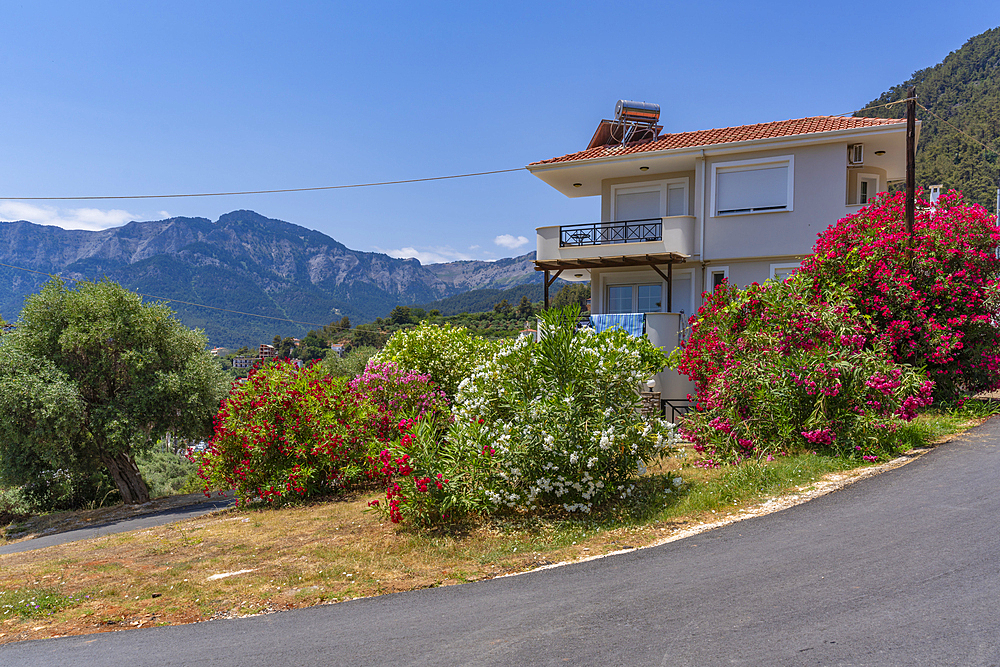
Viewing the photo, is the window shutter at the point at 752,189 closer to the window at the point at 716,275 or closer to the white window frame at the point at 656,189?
the white window frame at the point at 656,189

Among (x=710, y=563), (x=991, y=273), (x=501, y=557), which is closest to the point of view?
(x=710, y=563)

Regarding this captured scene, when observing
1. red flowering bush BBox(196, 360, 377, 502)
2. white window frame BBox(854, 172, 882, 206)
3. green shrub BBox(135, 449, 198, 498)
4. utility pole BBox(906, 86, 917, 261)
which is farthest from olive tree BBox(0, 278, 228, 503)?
white window frame BBox(854, 172, 882, 206)

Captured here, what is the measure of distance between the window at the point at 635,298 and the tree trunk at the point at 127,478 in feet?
52.4

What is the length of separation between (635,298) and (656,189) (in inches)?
141

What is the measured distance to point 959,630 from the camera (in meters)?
4.04

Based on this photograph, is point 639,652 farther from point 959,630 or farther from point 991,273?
point 991,273

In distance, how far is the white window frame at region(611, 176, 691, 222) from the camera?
62.1ft

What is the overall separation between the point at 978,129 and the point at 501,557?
95107 mm

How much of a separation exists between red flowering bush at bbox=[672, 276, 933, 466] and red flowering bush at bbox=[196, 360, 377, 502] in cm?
644

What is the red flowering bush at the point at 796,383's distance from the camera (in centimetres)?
897

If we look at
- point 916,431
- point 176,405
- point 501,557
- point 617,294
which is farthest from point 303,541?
point 617,294

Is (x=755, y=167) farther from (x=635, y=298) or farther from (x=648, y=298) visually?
(x=635, y=298)

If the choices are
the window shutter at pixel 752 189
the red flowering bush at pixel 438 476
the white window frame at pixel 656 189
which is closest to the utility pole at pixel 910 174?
the window shutter at pixel 752 189

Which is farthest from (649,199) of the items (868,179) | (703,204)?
(868,179)
